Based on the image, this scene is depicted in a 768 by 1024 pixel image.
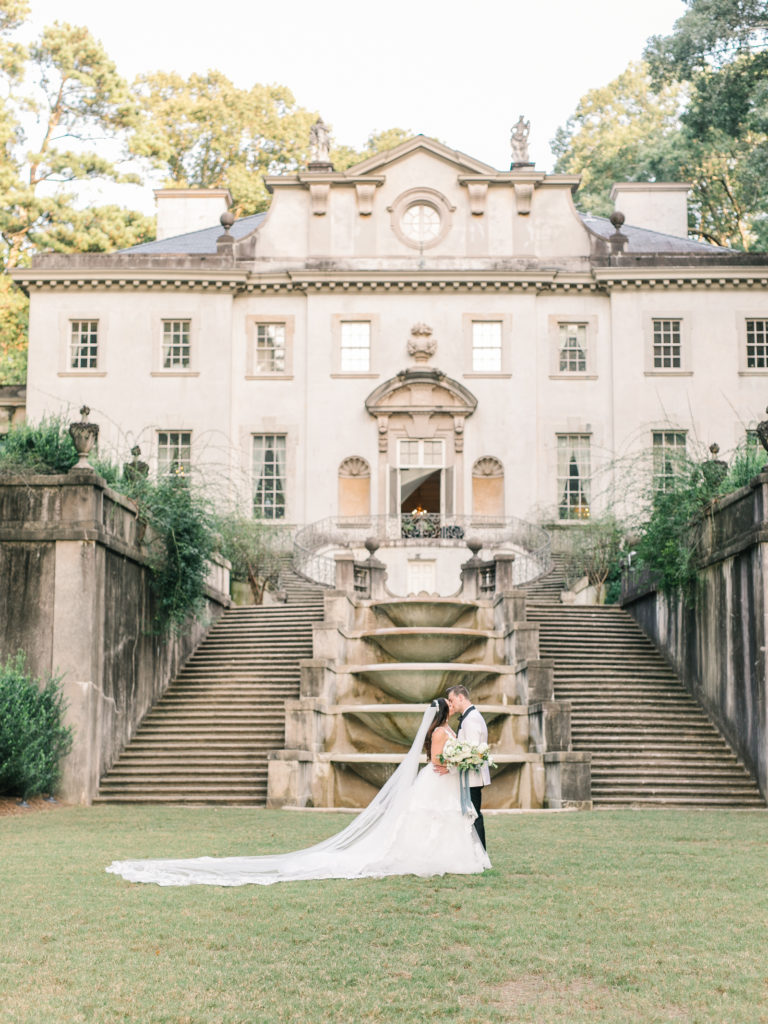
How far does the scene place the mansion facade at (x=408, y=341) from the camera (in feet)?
121

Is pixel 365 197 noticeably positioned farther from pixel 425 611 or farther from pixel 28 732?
pixel 28 732

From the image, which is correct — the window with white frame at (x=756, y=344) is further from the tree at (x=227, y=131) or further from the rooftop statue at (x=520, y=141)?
the tree at (x=227, y=131)

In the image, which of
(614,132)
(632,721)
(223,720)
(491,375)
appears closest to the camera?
(632,721)

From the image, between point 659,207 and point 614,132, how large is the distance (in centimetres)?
1202

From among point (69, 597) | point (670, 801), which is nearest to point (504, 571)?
point (670, 801)

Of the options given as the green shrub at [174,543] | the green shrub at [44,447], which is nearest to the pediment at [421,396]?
the green shrub at [174,543]

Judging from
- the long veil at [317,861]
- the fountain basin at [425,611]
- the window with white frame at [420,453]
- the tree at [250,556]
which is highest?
the window with white frame at [420,453]

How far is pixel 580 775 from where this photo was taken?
59.4ft

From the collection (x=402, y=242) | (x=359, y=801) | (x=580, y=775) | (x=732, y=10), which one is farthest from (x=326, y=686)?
(x=732, y=10)

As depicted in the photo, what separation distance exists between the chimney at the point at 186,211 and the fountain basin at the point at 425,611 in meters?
22.3

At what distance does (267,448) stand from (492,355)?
6.77m

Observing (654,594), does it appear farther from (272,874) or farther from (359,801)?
(272,874)

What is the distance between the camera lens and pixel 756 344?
37.5m

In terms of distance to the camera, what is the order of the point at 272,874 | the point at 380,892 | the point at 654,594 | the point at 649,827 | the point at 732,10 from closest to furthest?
the point at 380,892, the point at 272,874, the point at 649,827, the point at 654,594, the point at 732,10
